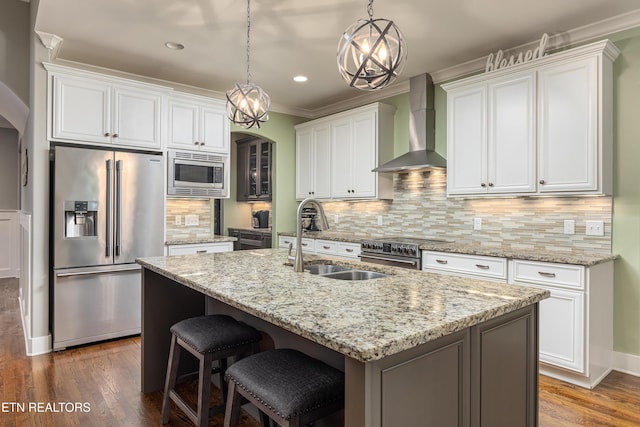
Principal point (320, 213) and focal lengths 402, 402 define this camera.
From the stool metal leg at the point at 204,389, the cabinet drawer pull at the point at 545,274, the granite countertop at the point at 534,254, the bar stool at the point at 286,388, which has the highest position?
the granite countertop at the point at 534,254

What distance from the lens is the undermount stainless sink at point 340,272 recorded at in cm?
236

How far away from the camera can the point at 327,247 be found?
4.91 metres

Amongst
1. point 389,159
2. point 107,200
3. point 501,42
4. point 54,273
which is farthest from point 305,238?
point 501,42

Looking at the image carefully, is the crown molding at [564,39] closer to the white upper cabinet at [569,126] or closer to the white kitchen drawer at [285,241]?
the white upper cabinet at [569,126]

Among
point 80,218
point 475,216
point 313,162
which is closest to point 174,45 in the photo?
point 80,218

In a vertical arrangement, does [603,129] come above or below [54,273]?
above

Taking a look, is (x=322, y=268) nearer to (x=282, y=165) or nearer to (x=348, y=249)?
(x=348, y=249)

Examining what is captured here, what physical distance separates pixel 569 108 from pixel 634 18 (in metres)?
0.81

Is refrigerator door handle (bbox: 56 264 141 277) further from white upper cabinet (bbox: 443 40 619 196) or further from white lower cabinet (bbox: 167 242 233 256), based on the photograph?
white upper cabinet (bbox: 443 40 619 196)

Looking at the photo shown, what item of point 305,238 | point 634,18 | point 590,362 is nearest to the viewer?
point 590,362

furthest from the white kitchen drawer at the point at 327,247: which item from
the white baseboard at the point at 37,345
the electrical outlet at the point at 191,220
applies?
the white baseboard at the point at 37,345

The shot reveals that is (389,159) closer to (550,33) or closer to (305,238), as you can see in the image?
(305,238)

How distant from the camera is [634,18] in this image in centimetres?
303

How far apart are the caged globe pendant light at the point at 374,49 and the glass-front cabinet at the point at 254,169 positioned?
14.4ft
